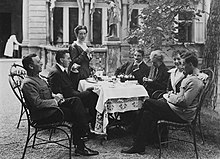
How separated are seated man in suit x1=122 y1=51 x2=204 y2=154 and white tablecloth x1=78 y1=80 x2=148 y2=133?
373 mm

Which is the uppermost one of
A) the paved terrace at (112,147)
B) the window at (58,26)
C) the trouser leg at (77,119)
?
the window at (58,26)

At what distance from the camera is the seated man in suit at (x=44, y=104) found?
5168 mm

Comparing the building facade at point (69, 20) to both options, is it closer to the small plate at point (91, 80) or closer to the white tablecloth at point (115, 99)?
the small plate at point (91, 80)

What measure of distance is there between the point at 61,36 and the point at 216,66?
1490cm

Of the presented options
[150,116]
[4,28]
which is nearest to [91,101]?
[150,116]

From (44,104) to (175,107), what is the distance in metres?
1.71

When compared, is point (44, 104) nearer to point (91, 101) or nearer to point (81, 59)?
point (91, 101)

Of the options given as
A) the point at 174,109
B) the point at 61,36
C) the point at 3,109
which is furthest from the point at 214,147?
the point at 61,36

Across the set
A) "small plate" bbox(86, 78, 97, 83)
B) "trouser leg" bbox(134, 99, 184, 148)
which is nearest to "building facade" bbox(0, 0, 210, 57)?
"small plate" bbox(86, 78, 97, 83)

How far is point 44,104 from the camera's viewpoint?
5219mm

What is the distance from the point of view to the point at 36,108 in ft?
17.0

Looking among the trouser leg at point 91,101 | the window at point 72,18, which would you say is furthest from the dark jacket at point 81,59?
the window at point 72,18

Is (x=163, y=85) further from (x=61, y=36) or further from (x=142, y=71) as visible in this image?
(x=61, y=36)

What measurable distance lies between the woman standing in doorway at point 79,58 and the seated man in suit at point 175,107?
67.0 inches
